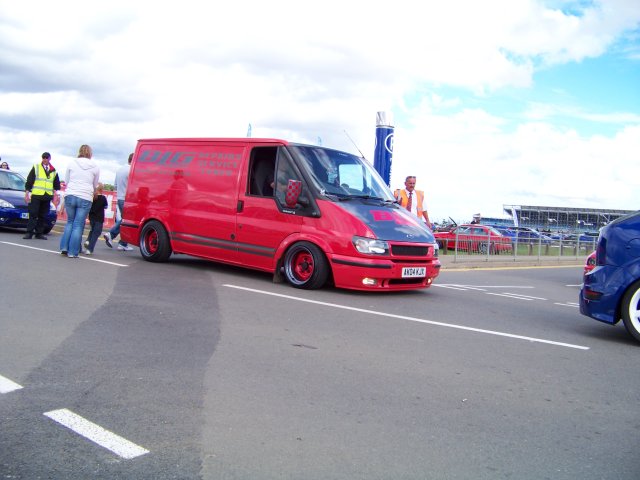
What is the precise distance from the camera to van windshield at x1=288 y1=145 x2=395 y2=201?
30.0 feet

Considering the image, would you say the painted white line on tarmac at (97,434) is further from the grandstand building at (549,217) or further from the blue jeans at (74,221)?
the grandstand building at (549,217)

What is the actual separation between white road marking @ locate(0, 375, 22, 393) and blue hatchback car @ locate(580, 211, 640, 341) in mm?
5439

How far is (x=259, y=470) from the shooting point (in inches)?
119

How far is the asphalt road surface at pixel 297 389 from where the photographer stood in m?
3.18

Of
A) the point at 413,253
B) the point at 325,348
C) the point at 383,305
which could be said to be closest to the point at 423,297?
the point at 413,253

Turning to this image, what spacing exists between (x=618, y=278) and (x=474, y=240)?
1289 centimetres

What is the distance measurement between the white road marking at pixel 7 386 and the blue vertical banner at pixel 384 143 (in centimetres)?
1286

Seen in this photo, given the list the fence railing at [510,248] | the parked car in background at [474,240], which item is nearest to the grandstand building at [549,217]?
the fence railing at [510,248]

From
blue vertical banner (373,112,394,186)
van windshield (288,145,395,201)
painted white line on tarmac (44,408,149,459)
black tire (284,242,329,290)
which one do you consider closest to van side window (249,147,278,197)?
van windshield (288,145,395,201)

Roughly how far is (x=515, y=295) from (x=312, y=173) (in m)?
4.39

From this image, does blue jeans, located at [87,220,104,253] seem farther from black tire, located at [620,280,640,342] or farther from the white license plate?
black tire, located at [620,280,640,342]

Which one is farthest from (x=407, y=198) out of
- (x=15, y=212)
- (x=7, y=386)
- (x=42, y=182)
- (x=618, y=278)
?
(x=7, y=386)

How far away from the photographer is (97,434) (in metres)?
3.31

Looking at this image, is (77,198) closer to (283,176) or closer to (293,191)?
(283,176)
